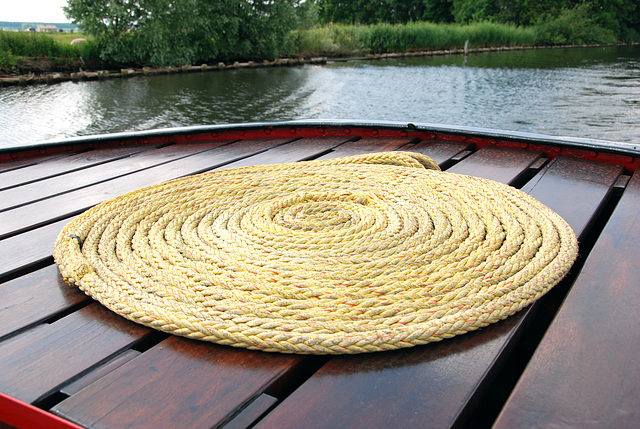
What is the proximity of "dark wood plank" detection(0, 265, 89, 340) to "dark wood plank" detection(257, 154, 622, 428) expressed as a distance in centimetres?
50

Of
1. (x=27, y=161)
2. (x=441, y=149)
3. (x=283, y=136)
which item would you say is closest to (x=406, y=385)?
(x=441, y=149)

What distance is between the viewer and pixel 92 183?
1.61 meters

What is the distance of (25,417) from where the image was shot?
65 cm

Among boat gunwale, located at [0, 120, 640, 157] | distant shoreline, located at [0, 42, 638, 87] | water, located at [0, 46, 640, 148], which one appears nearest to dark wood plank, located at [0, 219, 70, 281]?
boat gunwale, located at [0, 120, 640, 157]

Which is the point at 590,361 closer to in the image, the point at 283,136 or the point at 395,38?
the point at 283,136

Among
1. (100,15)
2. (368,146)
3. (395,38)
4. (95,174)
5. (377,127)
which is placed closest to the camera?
(95,174)

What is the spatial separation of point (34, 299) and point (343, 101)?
9.01 m

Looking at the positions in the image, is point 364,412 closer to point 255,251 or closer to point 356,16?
point 255,251

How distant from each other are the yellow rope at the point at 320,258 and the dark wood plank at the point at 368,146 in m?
0.49

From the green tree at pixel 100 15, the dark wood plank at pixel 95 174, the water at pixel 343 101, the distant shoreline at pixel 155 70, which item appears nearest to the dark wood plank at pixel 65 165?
the dark wood plank at pixel 95 174

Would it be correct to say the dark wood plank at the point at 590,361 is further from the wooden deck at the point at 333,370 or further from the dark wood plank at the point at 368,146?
the dark wood plank at the point at 368,146

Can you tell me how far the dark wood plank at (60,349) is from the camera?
0.70 m

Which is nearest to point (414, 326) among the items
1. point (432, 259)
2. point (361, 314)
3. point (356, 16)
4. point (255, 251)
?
point (361, 314)

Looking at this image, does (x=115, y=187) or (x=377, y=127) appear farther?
(x=377, y=127)
